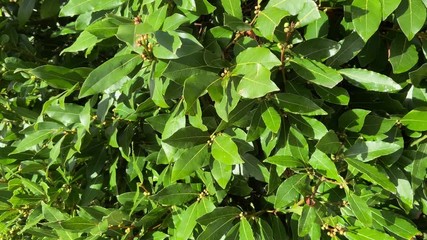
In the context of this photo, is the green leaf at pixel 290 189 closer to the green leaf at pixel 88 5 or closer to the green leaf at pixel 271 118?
the green leaf at pixel 271 118

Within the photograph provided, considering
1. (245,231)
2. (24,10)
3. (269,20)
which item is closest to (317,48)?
(269,20)

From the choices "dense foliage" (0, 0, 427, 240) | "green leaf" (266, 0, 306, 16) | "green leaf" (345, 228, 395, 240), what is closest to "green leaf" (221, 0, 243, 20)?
"dense foliage" (0, 0, 427, 240)

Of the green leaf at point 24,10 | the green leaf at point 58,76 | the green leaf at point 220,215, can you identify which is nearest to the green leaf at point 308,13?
the green leaf at point 220,215

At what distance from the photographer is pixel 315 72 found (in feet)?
4.70

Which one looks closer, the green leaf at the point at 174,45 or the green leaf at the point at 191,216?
the green leaf at the point at 174,45

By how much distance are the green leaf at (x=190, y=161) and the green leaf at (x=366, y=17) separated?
0.58 meters

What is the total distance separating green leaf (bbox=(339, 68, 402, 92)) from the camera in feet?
4.92

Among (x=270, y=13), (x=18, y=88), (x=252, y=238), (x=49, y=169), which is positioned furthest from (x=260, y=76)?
(x=18, y=88)

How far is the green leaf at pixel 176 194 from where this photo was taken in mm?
1687

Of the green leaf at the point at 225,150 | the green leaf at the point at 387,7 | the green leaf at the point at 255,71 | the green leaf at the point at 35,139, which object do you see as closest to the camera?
the green leaf at the point at 255,71

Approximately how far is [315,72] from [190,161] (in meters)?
0.47

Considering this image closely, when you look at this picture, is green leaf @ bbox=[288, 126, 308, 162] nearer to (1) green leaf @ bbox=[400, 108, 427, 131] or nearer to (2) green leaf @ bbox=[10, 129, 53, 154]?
(1) green leaf @ bbox=[400, 108, 427, 131]

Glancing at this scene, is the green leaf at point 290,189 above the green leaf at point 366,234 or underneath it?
above

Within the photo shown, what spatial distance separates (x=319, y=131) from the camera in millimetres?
1502
